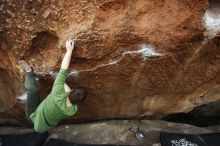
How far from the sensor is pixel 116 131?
4.64 meters

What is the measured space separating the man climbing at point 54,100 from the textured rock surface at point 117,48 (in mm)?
115

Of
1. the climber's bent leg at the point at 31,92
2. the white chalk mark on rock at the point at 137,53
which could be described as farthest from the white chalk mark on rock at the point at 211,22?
the climber's bent leg at the point at 31,92

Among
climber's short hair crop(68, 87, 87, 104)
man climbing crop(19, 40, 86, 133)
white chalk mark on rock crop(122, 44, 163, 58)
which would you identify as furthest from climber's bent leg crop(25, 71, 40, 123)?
white chalk mark on rock crop(122, 44, 163, 58)

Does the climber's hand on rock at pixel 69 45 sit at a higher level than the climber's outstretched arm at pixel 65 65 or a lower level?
higher

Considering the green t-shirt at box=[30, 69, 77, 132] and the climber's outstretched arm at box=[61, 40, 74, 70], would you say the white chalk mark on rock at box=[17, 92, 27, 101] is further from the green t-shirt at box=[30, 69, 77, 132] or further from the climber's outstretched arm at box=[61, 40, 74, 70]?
the climber's outstretched arm at box=[61, 40, 74, 70]

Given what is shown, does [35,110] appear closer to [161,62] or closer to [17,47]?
[17,47]

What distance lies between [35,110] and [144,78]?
1189 mm

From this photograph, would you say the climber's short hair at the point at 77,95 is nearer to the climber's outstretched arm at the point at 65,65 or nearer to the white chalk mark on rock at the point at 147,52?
the climber's outstretched arm at the point at 65,65

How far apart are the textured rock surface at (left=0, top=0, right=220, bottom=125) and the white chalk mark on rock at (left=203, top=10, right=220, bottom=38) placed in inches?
2.5

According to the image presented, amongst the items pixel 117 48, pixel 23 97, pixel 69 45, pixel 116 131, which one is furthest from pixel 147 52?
pixel 23 97

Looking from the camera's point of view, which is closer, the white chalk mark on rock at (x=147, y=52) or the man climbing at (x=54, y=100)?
the man climbing at (x=54, y=100)

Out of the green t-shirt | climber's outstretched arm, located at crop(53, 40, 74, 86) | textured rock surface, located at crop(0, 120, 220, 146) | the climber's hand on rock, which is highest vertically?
the climber's hand on rock

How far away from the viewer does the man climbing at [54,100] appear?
140 inches

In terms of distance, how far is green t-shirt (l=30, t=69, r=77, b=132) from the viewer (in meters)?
3.54
